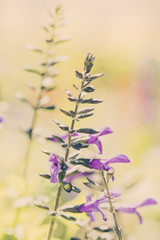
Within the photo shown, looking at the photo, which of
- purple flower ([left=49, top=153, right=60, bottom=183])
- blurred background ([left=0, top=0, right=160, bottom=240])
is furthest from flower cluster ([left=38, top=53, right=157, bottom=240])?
blurred background ([left=0, top=0, right=160, bottom=240])

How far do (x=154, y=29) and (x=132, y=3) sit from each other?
5.33 ft

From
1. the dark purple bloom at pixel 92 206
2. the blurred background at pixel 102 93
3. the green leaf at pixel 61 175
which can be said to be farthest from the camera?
the blurred background at pixel 102 93

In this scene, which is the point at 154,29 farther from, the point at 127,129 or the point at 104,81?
the point at 127,129

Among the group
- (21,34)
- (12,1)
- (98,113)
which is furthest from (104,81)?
(12,1)

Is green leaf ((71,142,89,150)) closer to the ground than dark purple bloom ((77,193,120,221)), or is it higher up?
higher up

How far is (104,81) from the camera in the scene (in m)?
4.52

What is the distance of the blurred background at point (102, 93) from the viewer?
1.46m

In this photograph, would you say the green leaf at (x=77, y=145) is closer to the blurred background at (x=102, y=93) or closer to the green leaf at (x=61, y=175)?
the green leaf at (x=61, y=175)

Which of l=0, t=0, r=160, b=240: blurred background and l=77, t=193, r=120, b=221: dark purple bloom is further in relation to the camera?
l=0, t=0, r=160, b=240: blurred background

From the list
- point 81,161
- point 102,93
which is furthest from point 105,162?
point 102,93

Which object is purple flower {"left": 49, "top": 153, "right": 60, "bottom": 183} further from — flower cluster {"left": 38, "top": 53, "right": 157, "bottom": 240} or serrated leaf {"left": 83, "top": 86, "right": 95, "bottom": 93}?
serrated leaf {"left": 83, "top": 86, "right": 95, "bottom": 93}

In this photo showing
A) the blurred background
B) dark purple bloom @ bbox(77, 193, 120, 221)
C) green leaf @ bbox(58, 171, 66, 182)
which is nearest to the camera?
green leaf @ bbox(58, 171, 66, 182)

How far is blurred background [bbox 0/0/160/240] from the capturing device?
4.81 feet

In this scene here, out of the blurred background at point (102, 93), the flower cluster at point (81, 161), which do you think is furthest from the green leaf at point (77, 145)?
the blurred background at point (102, 93)
